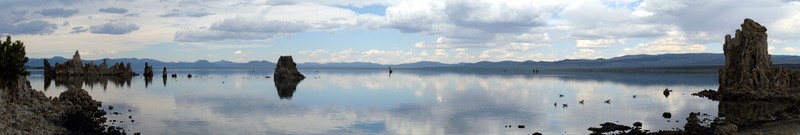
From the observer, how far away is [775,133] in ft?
107

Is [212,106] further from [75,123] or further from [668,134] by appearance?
[668,134]

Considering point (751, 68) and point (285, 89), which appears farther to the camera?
point (285, 89)

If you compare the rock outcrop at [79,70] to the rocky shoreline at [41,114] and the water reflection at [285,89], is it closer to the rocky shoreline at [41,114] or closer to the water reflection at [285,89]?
the water reflection at [285,89]

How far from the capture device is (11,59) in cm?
4569

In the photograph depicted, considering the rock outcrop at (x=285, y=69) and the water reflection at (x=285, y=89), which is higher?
the rock outcrop at (x=285, y=69)

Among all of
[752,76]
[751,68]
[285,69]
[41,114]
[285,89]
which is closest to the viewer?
[41,114]

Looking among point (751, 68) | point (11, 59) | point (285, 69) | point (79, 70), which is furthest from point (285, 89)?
point (79, 70)

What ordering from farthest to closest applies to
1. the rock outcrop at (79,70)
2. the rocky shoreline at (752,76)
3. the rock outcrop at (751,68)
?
the rock outcrop at (79,70) → the rock outcrop at (751,68) → the rocky shoreline at (752,76)

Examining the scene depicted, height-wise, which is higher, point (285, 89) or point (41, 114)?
point (41, 114)

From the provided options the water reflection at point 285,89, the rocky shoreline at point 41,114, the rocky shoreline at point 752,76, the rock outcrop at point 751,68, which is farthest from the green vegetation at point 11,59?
the rock outcrop at point 751,68

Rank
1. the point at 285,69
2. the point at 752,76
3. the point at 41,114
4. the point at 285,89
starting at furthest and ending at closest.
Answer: the point at 285,69 → the point at 285,89 → the point at 752,76 → the point at 41,114

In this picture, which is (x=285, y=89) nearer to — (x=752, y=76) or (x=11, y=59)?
(x=11, y=59)

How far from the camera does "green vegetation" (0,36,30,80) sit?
44.5 metres

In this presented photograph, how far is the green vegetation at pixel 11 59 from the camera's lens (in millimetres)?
44531
